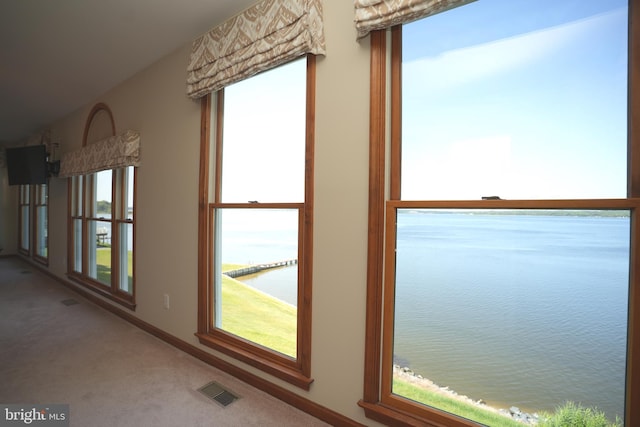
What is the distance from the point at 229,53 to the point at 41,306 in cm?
380

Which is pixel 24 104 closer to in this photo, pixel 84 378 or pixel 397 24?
pixel 84 378

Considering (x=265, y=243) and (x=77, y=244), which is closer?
(x=265, y=243)

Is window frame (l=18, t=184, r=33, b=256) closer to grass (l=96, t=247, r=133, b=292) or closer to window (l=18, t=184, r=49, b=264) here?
window (l=18, t=184, r=49, b=264)

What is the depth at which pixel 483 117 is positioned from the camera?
1.29 meters

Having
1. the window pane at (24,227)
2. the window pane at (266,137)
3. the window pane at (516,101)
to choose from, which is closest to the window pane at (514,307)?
the window pane at (516,101)

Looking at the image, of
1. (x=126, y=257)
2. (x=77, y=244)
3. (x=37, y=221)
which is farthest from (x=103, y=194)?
(x=37, y=221)

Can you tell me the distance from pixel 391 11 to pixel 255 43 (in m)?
0.88

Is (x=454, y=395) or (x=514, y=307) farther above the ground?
(x=514, y=307)

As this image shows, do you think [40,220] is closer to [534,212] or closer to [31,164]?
[31,164]

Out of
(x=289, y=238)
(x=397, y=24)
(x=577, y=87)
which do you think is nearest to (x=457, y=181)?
(x=577, y=87)

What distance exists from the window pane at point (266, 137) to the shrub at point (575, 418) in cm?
151

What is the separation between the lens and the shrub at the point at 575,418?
1080 mm

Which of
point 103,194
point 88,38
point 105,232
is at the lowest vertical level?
point 105,232

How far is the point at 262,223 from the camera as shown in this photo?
2014 millimetres
